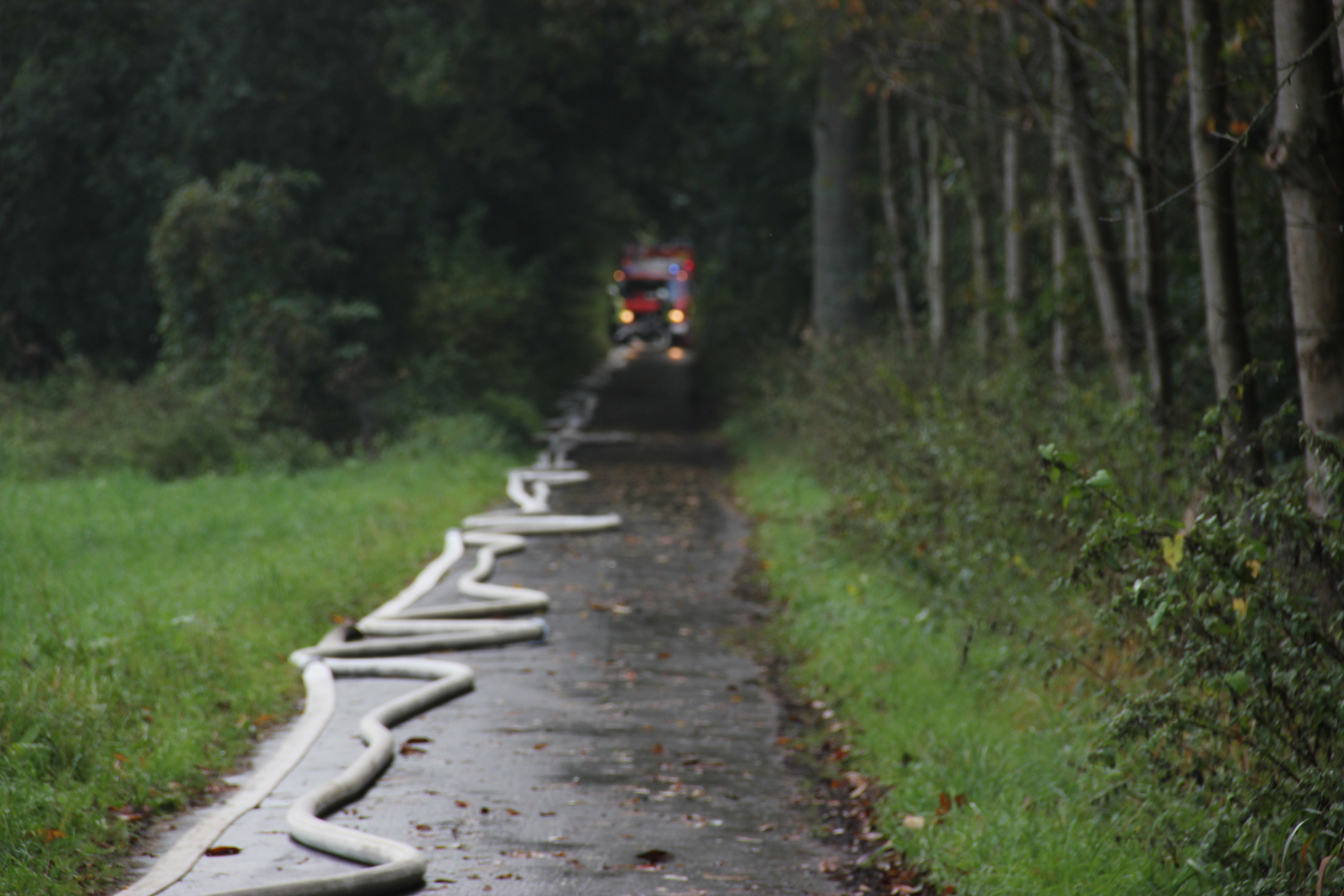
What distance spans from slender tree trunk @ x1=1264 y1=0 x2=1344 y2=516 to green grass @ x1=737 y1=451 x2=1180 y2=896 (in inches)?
55.8

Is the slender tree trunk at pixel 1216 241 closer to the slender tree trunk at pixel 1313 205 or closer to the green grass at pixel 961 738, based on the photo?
the slender tree trunk at pixel 1313 205

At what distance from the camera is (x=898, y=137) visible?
20266mm

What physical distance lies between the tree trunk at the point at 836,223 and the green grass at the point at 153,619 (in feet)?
23.7

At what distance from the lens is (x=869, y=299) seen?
66.7 feet

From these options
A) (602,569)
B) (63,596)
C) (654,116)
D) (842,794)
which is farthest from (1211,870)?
(654,116)

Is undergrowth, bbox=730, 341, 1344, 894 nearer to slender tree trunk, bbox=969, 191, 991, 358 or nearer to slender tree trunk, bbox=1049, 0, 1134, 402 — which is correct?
slender tree trunk, bbox=1049, 0, 1134, 402

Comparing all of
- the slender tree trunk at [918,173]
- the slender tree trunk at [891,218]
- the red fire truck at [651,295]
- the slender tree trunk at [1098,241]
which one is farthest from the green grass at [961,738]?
the red fire truck at [651,295]

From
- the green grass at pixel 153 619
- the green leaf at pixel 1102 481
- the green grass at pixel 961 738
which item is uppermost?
the green leaf at pixel 1102 481

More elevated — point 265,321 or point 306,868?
point 265,321

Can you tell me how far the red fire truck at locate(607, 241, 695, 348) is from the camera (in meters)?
54.9

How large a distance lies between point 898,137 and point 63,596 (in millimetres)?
14691

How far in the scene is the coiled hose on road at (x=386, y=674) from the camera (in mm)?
4797

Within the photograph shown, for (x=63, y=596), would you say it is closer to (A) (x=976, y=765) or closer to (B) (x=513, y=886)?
(B) (x=513, y=886)

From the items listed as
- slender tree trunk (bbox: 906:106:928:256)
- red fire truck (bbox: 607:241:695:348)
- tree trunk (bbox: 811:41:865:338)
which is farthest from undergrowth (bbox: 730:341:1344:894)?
red fire truck (bbox: 607:241:695:348)
